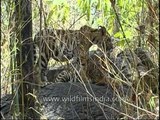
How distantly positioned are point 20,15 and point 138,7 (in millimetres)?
725

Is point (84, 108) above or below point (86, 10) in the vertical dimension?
below

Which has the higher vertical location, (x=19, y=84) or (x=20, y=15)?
(x=20, y=15)

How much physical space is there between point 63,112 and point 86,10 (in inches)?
30.7

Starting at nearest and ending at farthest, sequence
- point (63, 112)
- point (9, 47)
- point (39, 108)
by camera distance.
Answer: point (9, 47), point (39, 108), point (63, 112)

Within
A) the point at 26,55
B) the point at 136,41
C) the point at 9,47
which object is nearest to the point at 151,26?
the point at 136,41

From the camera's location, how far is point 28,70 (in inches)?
98.0

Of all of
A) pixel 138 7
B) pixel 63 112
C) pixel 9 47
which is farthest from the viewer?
pixel 63 112

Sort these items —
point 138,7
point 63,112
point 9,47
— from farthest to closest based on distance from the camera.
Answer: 1. point 63,112
2. point 138,7
3. point 9,47

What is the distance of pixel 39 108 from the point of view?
2201 mm

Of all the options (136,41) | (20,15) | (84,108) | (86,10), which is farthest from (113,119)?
(20,15)

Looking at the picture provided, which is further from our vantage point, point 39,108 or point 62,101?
point 62,101

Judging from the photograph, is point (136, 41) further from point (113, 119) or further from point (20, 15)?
point (20, 15)

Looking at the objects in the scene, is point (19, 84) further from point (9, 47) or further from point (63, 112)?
point (63, 112)

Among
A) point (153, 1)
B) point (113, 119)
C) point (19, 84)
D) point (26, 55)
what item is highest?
point (153, 1)
